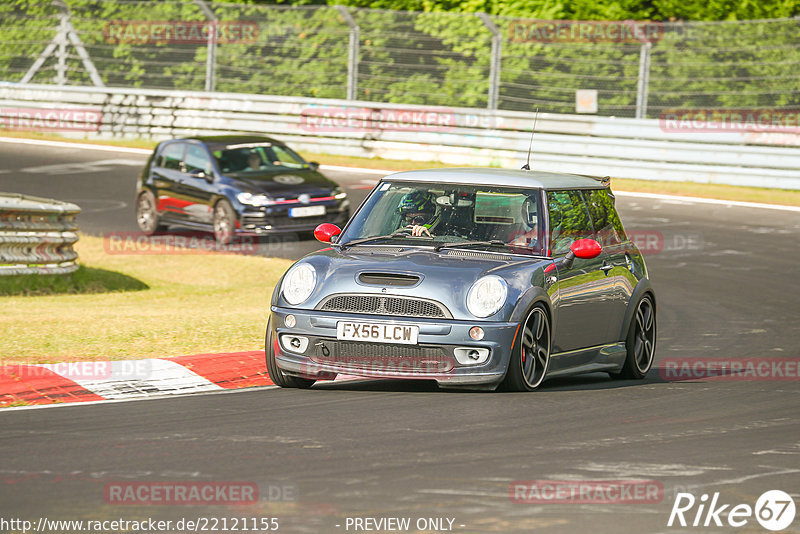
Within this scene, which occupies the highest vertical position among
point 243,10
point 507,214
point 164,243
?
point 243,10

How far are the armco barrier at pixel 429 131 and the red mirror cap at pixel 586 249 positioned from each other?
1606 cm

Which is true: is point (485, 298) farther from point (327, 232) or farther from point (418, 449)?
point (327, 232)

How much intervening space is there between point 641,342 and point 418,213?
84.6 inches

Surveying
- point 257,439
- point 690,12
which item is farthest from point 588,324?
point 690,12

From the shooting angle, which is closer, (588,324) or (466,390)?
(466,390)

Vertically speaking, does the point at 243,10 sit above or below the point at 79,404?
above

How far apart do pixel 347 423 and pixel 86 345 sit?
149 inches

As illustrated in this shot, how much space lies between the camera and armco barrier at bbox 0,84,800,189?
25578 millimetres

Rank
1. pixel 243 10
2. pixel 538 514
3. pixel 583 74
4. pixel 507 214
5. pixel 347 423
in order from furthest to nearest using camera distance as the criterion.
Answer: pixel 243 10
pixel 583 74
pixel 507 214
pixel 347 423
pixel 538 514

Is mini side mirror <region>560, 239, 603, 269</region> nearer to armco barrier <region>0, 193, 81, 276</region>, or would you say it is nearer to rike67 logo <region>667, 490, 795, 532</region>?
rike67 logo <region>667, 490, 795, 532</region>

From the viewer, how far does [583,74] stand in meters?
27.4

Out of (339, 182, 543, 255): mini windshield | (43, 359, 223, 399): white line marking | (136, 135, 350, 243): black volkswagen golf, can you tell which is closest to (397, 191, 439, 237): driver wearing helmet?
(339, 182, 543, 255): mini windshield

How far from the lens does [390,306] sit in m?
8.92

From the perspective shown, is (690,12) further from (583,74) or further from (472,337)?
(472,337)
